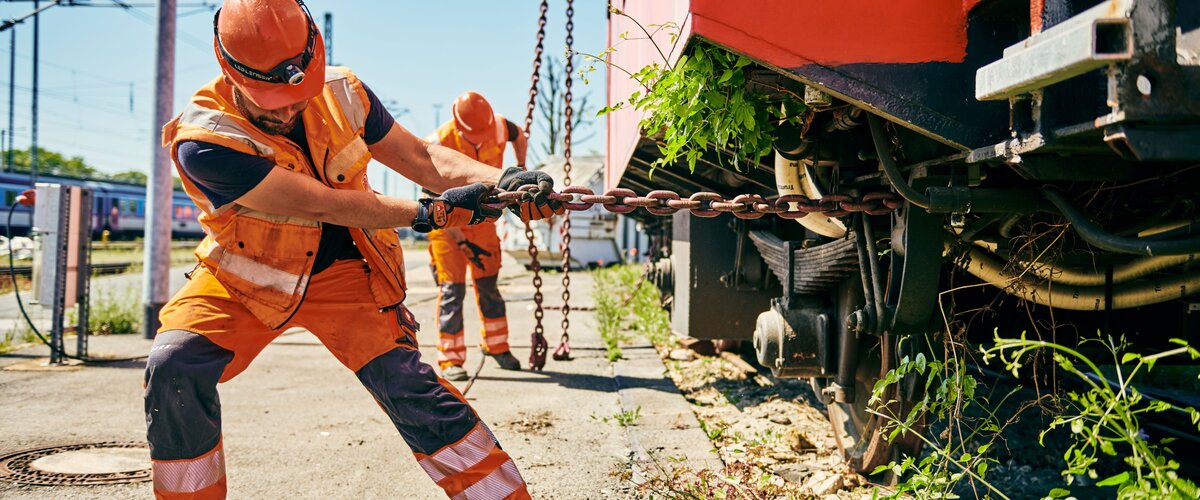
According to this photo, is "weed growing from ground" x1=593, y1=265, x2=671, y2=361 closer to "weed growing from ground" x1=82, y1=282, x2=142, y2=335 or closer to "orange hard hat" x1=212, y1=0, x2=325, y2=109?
"orange hard hat" x1=212, y1=0, x2=325, y2=109

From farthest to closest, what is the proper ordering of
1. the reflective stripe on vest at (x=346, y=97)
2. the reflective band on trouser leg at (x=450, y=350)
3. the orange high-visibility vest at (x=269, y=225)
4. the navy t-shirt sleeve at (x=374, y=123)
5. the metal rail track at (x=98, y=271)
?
the metal rail track at (x=98, y=271) < the reflective band on trouser leg at (x=450, y=350) < the navy t-shirt sleeve at (x=374, y=123) < the reflective stripe on vest at (x=346, y=97) < the orange high-visibility vest at (x=269, y=225)

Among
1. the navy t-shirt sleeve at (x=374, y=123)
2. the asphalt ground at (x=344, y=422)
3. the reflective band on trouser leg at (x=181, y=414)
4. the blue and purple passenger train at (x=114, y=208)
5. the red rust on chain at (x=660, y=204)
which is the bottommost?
the asphalt ground at (x=344, y=422)

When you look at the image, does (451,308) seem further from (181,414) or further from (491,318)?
(181,414)

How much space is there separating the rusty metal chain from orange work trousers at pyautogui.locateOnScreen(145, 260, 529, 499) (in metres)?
0.54

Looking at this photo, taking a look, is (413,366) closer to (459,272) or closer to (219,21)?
(219,21)

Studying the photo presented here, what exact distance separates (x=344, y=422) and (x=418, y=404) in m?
1.97

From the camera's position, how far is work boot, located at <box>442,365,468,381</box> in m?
5.39

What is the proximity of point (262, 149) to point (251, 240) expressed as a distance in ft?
0.92

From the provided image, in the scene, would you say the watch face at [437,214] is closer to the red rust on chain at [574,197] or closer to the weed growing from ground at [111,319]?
the red rust on chain at [574,197]

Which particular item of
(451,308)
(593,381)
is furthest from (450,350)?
(593,381)

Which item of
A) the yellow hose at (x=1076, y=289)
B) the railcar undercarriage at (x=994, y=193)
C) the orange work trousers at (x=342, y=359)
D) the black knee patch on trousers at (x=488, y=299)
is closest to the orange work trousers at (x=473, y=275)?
the black knee patch on trousers at (x=488, y=299)

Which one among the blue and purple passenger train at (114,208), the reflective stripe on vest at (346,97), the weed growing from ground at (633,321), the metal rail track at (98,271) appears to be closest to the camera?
the reflective stripe on vest at (346,97)

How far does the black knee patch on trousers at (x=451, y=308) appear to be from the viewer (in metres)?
5.52

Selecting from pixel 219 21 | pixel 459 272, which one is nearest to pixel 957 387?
pixel 219 21
